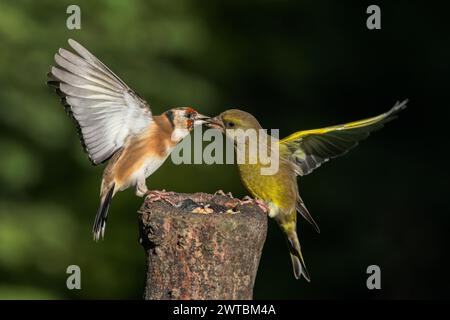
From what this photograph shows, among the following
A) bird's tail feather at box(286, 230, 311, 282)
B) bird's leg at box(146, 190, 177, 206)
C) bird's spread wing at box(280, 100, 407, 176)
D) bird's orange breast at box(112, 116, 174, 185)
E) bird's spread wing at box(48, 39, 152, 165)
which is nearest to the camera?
bird's leg at box(146, 190, 177, 206)

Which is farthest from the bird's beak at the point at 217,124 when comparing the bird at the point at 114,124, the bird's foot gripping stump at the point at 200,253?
the bird's foot gripping stump at the point at 200,253

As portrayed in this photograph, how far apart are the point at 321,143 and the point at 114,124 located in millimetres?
1310

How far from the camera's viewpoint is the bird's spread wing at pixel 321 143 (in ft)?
16.3

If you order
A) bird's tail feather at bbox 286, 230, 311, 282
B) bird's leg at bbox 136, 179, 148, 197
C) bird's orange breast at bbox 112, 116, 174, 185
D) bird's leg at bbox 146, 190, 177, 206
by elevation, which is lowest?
bird's tail feather at bbox 286, 230, 311, 282

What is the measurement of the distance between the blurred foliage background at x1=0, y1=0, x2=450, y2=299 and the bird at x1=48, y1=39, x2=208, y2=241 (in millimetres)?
2479

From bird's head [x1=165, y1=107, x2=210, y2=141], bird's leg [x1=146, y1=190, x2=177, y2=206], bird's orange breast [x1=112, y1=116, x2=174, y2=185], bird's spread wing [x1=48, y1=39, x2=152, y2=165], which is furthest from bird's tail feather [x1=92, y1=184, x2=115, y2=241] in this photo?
bird's leg [x1=146, y1=190, x2=177, y2=206]

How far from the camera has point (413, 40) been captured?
9578mm

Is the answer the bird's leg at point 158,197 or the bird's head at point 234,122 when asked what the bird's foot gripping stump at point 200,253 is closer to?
the bird's leg at point 158,197

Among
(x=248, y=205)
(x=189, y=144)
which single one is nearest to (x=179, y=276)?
(x=248, y=205)

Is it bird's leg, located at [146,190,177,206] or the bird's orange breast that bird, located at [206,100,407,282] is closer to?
the bird's orange breast

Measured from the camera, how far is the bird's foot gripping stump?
389cm

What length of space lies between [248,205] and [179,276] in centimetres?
66

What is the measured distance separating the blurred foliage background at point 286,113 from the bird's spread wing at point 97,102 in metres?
2.48

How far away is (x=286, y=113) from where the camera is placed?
10.0 m
